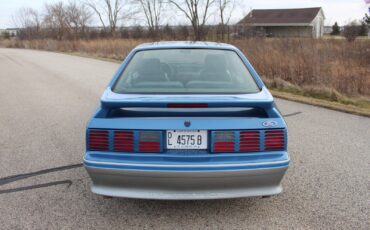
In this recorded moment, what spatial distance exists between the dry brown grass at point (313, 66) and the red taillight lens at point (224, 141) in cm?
708

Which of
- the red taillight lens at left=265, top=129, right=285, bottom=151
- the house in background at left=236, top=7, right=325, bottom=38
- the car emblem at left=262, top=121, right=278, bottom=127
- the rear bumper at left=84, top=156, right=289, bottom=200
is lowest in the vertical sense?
the rear bumper at left=84, top=156, right=289, bottom=200

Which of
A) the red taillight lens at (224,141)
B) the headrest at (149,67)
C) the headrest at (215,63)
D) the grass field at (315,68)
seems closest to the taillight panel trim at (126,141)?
the red taillight lens at (224,141)

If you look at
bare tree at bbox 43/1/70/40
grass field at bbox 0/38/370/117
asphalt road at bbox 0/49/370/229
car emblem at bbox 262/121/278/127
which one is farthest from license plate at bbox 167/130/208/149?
bare tree at bbox 43/1/70/40

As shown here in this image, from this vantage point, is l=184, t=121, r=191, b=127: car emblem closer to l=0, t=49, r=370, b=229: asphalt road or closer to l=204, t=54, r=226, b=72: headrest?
l=0, t=49, r=370, b=229: asphalt road

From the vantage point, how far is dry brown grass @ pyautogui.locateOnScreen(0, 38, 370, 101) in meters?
9.77

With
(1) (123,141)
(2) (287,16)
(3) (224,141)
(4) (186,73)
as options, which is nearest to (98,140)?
(1) (123,141)

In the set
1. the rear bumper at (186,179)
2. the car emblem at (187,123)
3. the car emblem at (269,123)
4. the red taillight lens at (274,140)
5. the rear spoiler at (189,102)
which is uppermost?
the rear spoiler at (189,102)

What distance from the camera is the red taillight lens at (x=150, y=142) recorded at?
2766 mm

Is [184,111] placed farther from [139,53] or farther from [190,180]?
[139,53]

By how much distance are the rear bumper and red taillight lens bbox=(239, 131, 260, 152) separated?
0.45 ft

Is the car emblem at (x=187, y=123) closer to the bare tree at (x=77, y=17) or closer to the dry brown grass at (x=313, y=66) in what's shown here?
the dry brown grass at (x=313, y=66)

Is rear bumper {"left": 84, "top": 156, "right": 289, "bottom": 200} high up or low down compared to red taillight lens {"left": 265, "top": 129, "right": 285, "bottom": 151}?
down

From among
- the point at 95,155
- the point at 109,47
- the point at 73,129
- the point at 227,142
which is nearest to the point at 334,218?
the point at 227,142

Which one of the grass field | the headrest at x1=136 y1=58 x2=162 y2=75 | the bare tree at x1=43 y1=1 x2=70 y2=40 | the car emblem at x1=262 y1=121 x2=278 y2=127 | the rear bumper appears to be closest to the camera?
the rear bumper
